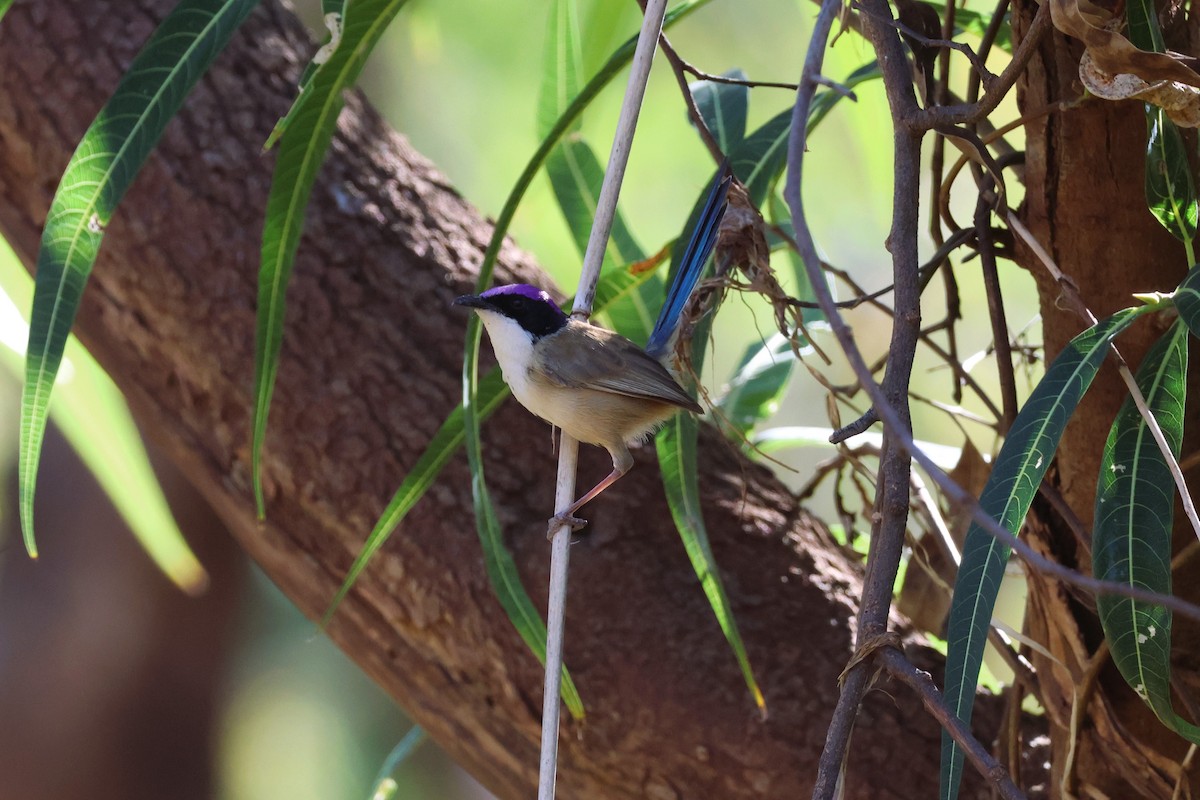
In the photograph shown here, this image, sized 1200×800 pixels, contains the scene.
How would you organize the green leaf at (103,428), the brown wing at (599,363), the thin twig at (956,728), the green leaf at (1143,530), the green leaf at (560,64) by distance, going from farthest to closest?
the green leaf at (103,428), the green leaf at (560,64), the brown wing at (599,363), the green leaf at (1143,530), the thin twig at (956,728)

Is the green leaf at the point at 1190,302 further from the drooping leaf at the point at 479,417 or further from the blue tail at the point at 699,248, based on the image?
the drooping leaf at the point at 479,417

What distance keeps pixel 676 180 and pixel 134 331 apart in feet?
14.4

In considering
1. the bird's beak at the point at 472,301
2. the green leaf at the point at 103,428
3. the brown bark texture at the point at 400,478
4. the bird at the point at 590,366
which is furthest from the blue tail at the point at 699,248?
the green leaf at the point at 103,428

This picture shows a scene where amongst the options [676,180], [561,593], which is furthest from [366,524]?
[676,180]

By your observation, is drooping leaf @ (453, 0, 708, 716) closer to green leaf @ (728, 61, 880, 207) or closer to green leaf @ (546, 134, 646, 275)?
green leaf @ (728, 61, 880, 207)

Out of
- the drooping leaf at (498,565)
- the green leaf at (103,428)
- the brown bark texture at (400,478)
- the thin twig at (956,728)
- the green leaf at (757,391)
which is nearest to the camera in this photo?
the thin twig at (956,728)

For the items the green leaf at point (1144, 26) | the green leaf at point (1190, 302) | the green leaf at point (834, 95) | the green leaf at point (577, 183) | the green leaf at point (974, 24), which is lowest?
the green leaf at point (577, 183)

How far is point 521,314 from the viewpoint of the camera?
90.3 inches

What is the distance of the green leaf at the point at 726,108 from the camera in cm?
247

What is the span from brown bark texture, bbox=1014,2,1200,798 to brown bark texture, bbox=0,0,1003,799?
16.4 inches

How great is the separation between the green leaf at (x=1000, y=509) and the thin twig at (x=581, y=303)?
18.3 inches

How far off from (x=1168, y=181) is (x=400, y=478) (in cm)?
148

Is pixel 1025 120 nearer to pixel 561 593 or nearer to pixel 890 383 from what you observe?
pixel 890 383

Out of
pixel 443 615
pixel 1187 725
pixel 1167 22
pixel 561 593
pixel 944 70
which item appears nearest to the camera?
pixel 1187 725
